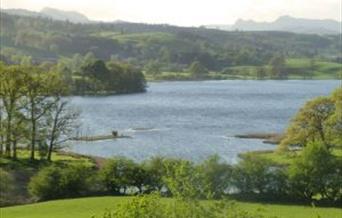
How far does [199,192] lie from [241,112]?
12862 centimetres

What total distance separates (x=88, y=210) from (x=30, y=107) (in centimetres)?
2829

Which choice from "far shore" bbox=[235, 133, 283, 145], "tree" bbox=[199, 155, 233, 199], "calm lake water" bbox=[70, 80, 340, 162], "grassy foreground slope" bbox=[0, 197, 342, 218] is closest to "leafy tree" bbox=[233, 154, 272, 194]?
"tree" bbox=[199, 155, 233, 199]

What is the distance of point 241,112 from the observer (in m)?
154

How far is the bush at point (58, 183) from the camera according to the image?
61.4 metres

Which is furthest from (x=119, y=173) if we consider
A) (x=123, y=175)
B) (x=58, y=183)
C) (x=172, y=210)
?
(x=172, y=210)

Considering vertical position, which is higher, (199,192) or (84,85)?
(199,192)

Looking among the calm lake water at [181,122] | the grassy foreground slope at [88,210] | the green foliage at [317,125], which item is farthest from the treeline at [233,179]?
the calm lake water at [181,122]

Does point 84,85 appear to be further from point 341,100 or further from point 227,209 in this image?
point 227,209

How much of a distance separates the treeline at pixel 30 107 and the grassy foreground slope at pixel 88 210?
20.6 m

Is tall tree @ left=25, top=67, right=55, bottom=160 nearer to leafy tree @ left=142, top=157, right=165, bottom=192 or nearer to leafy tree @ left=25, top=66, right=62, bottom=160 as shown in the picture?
leafy tree @ left=25, top=66, right=62, bottom=160

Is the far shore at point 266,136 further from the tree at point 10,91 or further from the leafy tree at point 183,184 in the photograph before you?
the leafy tree at point 183,184

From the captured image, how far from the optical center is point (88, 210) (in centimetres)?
5319

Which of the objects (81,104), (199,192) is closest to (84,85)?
(81,104)

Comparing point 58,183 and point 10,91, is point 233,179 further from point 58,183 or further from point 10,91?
point 10,91
